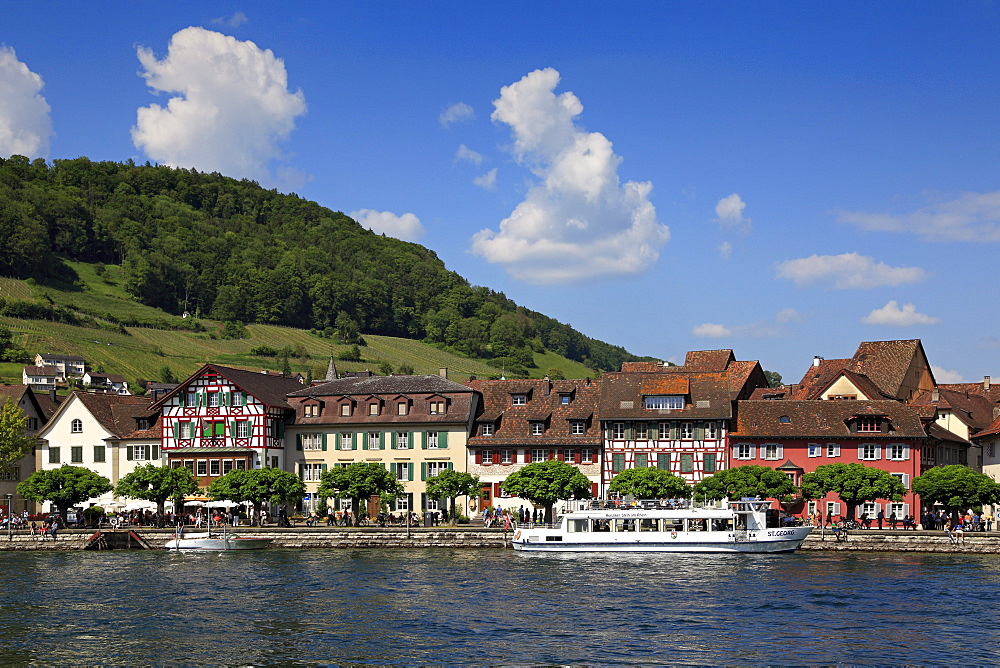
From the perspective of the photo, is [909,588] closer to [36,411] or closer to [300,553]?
[300,553]

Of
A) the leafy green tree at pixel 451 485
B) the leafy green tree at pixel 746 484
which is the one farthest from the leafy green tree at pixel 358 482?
the leafy green tree at pixel 746 484

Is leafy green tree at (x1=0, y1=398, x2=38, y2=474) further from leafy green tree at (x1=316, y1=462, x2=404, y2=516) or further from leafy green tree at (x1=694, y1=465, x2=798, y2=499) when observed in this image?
leafy green tree at (x1=694, y1=465, x2=798, y2=499)

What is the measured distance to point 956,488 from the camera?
269ft

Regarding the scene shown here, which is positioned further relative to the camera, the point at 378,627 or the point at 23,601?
the point at 23,601

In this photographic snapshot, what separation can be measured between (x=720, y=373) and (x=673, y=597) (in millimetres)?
42845

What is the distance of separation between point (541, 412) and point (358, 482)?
54.2ft

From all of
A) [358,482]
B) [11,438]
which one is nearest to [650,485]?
[358,482]

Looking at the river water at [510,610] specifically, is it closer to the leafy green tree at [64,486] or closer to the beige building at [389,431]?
the leafy green tree at [64,486]

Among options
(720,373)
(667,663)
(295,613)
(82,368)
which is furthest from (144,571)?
(82,368)

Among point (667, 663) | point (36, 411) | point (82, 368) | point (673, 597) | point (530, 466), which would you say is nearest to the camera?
point (667, 663)

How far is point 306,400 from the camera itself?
103m

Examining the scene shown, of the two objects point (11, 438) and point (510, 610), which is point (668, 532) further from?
point (11, 438)

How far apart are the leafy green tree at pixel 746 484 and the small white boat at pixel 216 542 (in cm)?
3108

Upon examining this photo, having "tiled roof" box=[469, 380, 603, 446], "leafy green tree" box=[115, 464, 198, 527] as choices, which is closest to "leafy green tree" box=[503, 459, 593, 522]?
"tiled roof" box=[469, 380, 603, 446]
